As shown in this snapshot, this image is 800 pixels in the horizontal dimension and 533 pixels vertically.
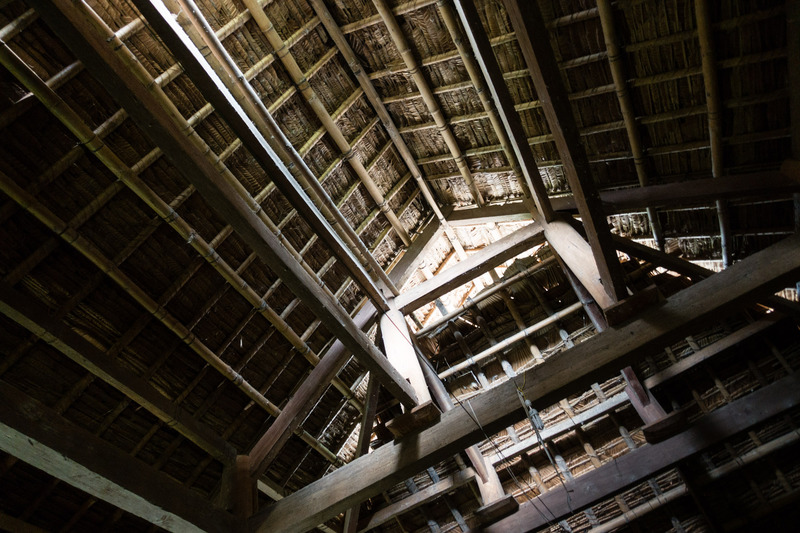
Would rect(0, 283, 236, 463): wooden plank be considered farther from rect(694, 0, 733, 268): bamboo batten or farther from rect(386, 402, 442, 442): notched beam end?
rect(694, 0, 733, 268): bamboo batten

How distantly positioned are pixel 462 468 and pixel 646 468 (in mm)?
1428

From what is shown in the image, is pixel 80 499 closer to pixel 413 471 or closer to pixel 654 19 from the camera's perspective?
pixel 413 471

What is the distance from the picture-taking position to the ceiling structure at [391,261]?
2.64m

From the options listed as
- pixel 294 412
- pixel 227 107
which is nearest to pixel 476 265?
pixel 294 412

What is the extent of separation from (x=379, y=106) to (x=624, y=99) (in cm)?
171

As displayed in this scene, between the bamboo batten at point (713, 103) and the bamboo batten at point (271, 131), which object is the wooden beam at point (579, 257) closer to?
the bamboo batten at point (713, 103)

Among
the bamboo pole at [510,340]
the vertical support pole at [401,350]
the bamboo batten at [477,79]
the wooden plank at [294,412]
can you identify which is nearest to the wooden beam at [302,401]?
the wooden plank at [294,412]

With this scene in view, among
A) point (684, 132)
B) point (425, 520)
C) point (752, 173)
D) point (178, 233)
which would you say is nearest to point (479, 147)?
point (684, 132)

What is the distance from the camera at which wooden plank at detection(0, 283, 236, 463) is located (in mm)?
2582

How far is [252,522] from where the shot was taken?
297 centimetres

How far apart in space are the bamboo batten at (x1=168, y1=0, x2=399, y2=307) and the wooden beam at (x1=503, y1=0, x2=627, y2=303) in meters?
1.47

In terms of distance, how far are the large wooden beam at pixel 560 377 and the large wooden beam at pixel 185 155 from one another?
0.42 m

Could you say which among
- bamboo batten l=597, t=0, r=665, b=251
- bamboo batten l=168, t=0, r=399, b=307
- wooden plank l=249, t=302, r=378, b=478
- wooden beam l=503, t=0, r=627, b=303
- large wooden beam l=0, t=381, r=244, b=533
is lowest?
large wooden beam l=0, t=381, r=244, b=533

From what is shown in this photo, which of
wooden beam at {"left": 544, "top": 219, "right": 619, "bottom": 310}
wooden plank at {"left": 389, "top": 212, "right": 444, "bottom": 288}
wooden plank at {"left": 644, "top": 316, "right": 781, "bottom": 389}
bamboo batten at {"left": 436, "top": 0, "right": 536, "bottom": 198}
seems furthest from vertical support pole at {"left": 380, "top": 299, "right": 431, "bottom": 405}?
wooden plank at {"left": 644, "top": 316, "right": 781, "bottom": 389}
